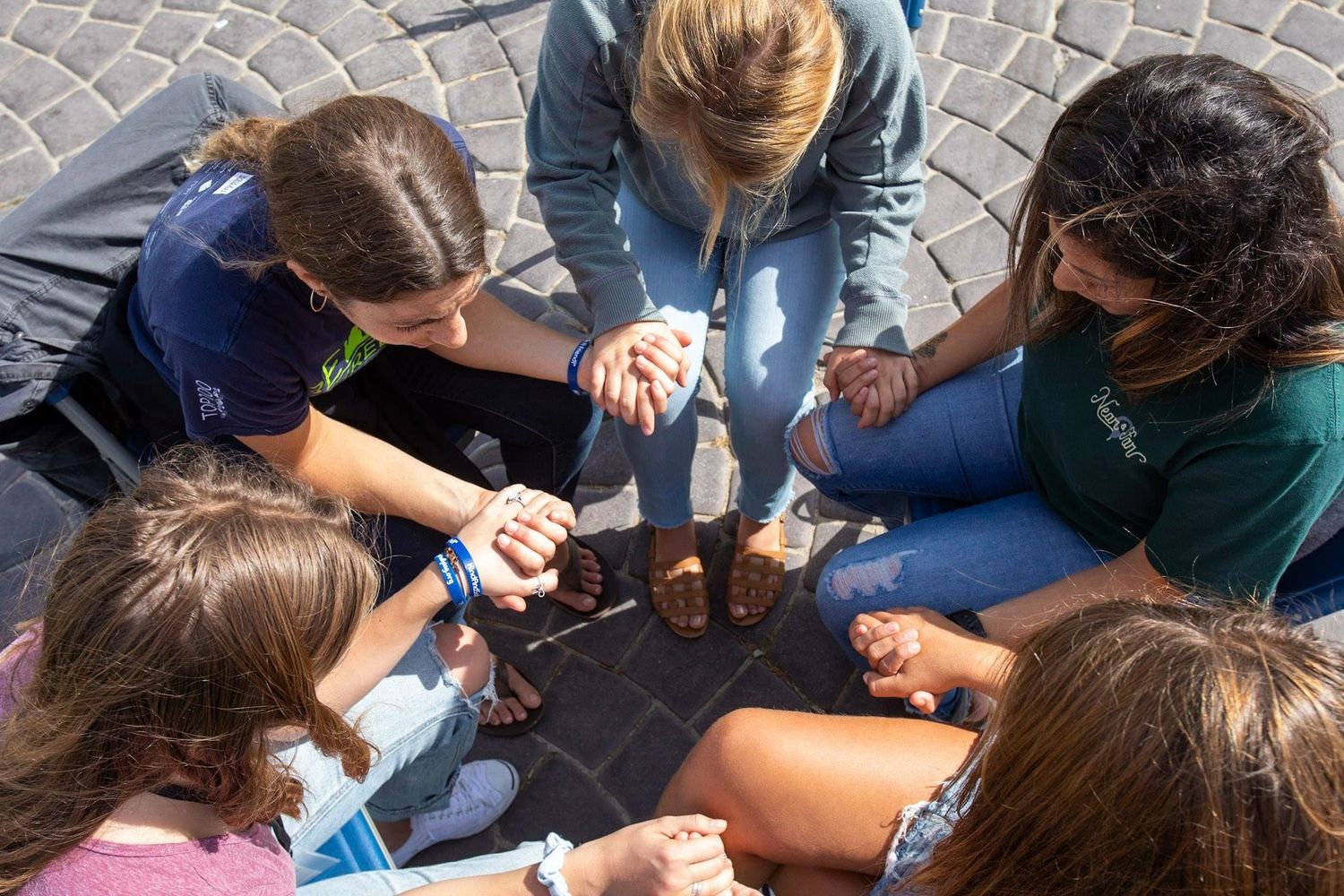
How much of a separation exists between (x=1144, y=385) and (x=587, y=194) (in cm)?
142

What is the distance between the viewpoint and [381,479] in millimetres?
2383

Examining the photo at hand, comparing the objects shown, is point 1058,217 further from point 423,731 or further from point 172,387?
point 172,387

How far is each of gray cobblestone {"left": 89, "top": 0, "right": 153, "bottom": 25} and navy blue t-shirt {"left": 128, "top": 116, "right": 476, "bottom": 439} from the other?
9.22 feet

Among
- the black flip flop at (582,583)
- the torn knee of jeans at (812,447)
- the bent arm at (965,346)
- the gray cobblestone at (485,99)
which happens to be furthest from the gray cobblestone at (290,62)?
the bent arm at (965,346)

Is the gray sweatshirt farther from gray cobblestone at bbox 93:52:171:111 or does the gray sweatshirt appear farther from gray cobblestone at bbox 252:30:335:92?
gray cobblestone at bbox 93:52:171:111

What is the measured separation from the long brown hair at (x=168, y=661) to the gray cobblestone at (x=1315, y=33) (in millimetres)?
4124

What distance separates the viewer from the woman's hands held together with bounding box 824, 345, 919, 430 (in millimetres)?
2465

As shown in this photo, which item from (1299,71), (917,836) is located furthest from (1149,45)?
(917,836)

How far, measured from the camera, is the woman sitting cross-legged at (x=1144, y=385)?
162 cm

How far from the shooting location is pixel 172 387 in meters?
2.19

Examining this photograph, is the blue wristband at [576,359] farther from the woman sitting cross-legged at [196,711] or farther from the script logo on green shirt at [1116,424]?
the script logo on green shirt at [1116,424]

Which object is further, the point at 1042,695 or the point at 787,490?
the point at 787,490

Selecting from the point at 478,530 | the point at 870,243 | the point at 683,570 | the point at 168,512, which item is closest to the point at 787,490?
the point at 683,570

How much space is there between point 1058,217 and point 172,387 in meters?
1.90
